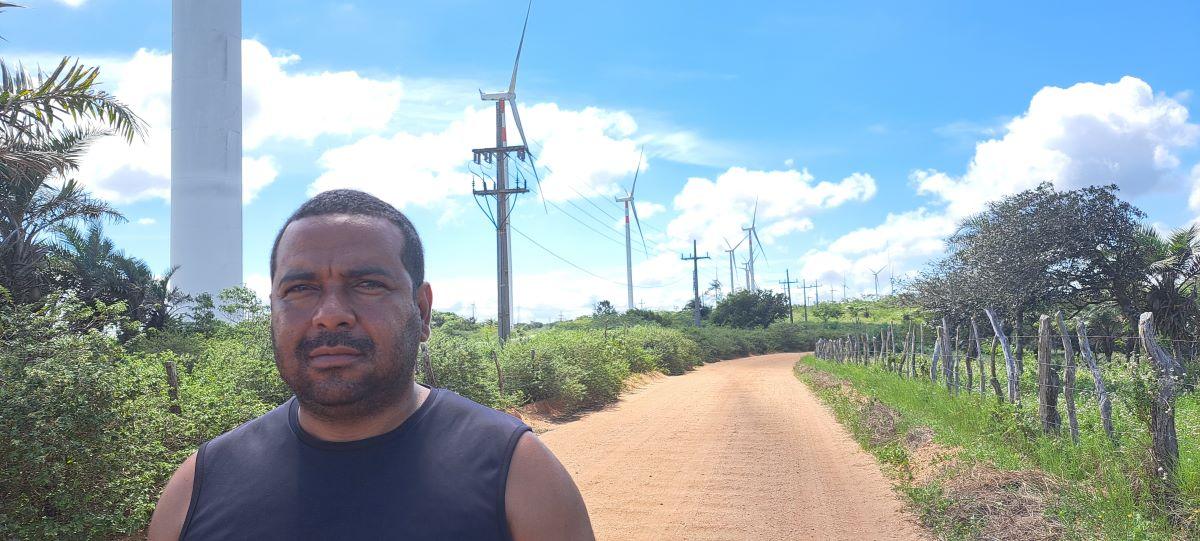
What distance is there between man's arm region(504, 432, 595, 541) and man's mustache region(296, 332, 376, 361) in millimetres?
370

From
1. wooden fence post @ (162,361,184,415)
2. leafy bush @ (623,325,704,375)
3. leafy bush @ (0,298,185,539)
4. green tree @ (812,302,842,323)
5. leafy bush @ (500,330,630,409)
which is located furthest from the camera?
green tree @ (812,302,842,323)

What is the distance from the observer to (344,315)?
1552 mm

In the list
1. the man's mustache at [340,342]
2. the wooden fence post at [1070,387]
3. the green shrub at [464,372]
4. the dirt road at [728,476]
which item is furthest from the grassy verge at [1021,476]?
the green shrub at [464,372]

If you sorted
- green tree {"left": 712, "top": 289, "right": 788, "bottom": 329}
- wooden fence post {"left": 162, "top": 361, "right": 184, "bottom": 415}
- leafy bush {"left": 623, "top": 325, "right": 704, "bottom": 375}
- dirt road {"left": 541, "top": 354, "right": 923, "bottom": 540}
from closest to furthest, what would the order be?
dirt road {"left": 541, "top": 354, "right": 923, "bottom": 540} → wooden fence post {"left": 162, "top": 361, "right": 184, "bottom": 415} → leafy bush {"left": 623, "top": 325, "right": 704, "bottom": 375} → green tree {"left": 712, "top": 289, "right": 788, "bottom": 329}

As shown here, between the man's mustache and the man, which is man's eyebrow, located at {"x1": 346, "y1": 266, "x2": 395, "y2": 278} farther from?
the man's mustache

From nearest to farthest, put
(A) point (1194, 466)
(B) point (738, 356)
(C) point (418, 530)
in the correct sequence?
1. (C) point (418, 530)
2. (A) point (1194, 466)
3. (B) point (738, 356)

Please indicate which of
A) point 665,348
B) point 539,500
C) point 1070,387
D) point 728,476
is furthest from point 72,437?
point 665,348

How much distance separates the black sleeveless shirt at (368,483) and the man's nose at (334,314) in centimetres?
24

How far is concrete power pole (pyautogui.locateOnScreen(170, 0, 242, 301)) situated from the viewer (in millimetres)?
22250

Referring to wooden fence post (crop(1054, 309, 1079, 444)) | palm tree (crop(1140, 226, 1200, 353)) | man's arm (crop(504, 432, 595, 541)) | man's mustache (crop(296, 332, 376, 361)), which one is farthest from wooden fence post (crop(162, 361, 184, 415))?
palm tree (crop(1140, 226, 1200, 353))

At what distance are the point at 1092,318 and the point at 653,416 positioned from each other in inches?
543

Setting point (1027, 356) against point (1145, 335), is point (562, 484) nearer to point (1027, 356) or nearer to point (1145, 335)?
point (1145, 335)

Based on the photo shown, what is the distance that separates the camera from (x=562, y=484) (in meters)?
1.51

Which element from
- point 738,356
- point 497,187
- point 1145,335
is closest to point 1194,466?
point 1145,335
